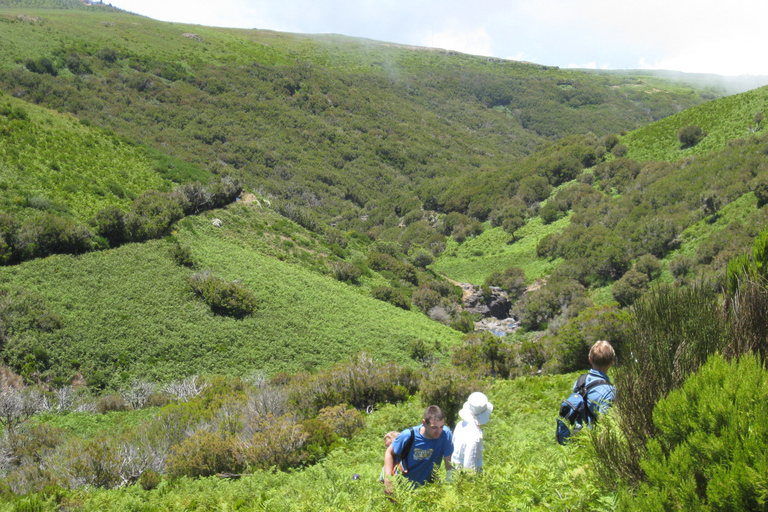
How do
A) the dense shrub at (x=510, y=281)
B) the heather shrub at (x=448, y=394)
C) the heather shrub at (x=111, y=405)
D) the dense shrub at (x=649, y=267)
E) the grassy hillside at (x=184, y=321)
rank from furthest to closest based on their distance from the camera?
the dense shrub at (x=510, y=281)
the dense shrub at (x=649, y=267)
the grassy hillside at (x=184, y=321)
the heather shrub at (x=111, y=405)
the heather shrub at (x=448, y=394)

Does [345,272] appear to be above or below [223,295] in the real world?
below

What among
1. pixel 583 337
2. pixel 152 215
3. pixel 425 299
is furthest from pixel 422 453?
pixel 425 299

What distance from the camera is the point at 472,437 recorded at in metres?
3.70

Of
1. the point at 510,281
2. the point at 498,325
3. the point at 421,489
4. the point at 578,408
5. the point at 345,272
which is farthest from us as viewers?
the point at 510,281

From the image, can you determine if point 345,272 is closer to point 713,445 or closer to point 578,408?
point 578,408

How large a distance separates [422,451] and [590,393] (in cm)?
159

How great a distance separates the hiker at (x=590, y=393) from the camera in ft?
12.5

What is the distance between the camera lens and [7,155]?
1627cm

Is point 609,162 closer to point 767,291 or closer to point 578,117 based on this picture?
point 767,291

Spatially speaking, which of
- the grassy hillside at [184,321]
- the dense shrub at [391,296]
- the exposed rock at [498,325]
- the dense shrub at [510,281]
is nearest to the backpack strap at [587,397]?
the grassy hillside at [184,321]

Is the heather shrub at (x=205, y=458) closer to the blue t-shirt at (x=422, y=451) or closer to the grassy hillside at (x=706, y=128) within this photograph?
the blue t-shirt at (x=422, y=451)

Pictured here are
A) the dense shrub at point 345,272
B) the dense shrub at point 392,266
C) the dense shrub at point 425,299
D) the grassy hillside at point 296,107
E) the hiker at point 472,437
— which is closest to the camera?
the hiker at point 472,437

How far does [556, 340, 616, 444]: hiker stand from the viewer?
3809 millimetres

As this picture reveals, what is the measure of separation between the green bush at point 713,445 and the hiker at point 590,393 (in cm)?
165
